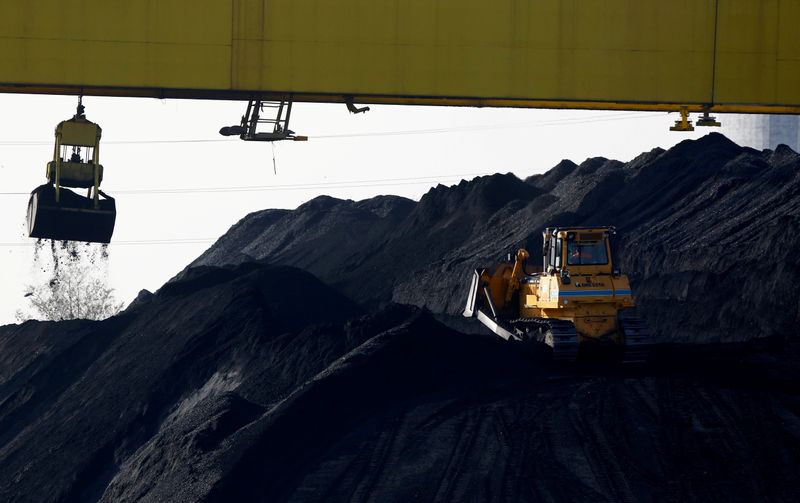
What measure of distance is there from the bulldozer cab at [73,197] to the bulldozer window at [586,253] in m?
9.32

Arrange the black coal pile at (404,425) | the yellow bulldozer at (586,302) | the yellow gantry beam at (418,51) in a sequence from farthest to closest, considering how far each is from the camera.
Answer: the yellow gantry beam at (418,51)
the yellow bulldozer at (586,302)
the black coal pile at (404,425)

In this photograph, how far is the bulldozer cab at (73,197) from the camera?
27.7 m

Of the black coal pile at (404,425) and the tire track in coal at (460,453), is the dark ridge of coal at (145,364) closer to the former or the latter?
the black coal pile at (404,425)

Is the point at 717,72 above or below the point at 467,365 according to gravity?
above

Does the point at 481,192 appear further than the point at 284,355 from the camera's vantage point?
Yes

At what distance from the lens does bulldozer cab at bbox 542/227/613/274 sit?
1006 inches

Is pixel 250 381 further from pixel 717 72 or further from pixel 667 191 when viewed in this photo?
pixel 667 191

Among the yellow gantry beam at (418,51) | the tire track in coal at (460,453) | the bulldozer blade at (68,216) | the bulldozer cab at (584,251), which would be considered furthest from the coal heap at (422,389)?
the yellow gantry beam at (418,51)

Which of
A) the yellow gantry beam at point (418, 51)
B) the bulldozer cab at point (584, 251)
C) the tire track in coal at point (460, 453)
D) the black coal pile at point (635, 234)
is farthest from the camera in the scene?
the black coal pile at point (635, 234)

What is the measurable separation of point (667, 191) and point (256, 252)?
2529 centimetres

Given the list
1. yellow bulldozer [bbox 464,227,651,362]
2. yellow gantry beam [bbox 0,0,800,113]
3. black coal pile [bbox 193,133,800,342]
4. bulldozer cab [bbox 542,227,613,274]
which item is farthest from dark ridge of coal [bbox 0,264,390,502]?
black coal pile [bbox 193,133,800,342]

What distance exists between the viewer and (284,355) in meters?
30.4

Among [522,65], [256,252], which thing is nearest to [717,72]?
[522,65]

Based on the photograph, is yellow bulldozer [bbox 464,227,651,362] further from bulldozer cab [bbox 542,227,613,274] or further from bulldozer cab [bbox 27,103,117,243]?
bulldozer cab [bbox 27,103,117,243]
